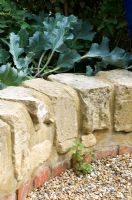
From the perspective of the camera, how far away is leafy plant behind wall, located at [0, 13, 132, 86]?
2.74 metres

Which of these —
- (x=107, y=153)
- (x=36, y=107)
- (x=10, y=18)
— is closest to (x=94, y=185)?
(x=107, y=153)

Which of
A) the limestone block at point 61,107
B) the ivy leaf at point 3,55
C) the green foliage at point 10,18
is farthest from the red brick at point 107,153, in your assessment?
the green foliage at point 10,18

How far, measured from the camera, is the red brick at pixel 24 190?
223cm

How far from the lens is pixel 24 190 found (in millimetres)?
2279

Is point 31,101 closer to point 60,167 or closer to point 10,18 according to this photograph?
point 60,167

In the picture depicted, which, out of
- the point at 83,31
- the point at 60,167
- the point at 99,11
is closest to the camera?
the point at 60,167

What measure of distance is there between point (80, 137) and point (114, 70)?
1.49 ft

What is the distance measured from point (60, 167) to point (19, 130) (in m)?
0.51

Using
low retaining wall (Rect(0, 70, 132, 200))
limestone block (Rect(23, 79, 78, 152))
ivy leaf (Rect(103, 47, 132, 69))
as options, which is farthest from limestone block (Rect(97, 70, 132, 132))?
limestone block (Rect(23, 79, 78, 152))

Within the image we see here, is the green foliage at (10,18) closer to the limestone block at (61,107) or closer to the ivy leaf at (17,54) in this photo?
the ivy leaf at (17,54)

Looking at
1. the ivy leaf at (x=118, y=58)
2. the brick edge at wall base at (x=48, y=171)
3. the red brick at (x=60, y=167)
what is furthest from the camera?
the ivy leaf at (x=118, y=58)

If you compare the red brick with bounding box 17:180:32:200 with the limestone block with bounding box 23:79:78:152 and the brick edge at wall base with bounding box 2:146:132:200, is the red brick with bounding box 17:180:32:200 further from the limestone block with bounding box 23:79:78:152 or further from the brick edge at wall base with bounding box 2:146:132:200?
the limestone block with bounding box 23:79:78:152

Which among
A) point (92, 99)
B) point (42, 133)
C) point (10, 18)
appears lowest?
point (42, 133)

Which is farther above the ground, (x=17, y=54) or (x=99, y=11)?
(x=99, y=11)
